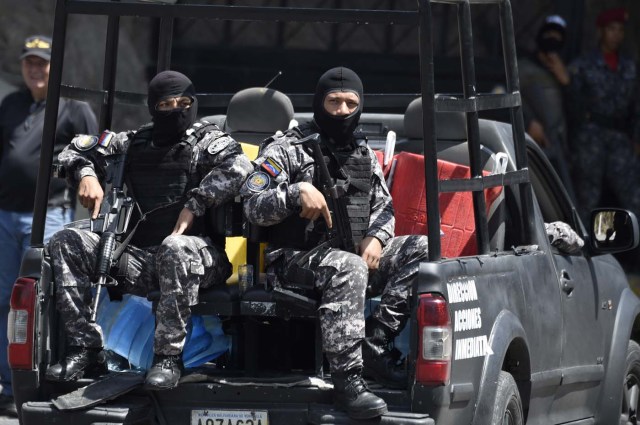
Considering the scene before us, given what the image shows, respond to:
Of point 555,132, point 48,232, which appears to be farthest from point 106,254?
point 555,132

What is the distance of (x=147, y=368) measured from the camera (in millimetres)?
6410

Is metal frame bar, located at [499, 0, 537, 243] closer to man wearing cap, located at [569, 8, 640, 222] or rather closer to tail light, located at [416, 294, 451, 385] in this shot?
tail light, located at [416, 294, 451, 385]

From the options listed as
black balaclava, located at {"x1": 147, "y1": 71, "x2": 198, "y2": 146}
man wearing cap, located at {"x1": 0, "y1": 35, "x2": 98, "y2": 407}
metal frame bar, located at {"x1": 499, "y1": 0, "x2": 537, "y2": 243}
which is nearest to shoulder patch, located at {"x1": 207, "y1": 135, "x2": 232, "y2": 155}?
black balaclava, located at {"x1": 147, "y1": 71, "x2": 198, "y2": 146}

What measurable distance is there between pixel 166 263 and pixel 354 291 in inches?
30.4

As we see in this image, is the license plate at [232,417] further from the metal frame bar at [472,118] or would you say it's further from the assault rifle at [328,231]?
the metal frame bar at [472,118]

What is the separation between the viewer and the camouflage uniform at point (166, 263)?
5930mm

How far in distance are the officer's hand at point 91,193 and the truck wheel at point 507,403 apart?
6.23ft

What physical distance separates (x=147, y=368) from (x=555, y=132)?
19.3 feet

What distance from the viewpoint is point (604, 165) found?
11.8 meters

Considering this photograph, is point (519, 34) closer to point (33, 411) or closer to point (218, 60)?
point (218, 60)

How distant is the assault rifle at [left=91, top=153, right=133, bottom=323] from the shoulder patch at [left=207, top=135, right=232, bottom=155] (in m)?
0.39

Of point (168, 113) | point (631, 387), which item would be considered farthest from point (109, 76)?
point (631, 387)

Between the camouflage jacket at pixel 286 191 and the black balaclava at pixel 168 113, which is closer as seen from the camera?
the camouflage jacket at pixel 286 191

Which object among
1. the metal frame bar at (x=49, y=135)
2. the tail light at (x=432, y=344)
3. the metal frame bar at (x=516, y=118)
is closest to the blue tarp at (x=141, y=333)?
the metal frame bar at (x=49, y=135)
